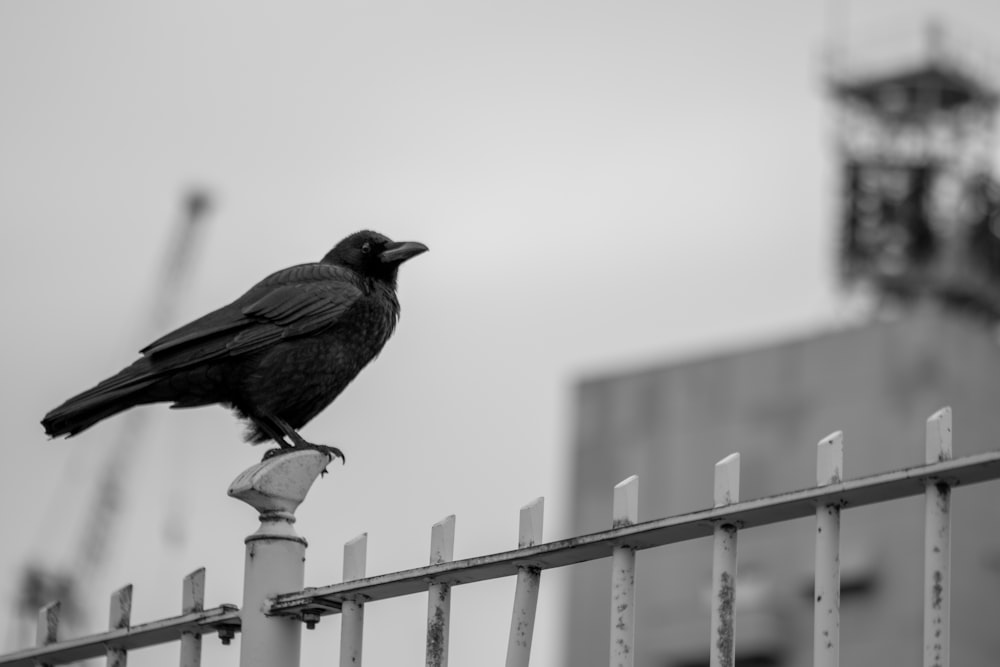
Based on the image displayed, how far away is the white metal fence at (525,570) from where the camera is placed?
360 cm

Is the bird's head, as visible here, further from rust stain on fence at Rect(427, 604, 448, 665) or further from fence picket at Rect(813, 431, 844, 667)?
fence picket at Rect(813, 431, 844, 667)

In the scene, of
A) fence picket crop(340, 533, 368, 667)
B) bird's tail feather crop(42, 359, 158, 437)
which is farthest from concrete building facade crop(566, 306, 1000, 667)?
fence picket crop(340, 533, 368, 667)

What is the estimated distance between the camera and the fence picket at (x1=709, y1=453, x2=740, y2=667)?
149 inches

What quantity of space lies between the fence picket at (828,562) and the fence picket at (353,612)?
1204 millimetres

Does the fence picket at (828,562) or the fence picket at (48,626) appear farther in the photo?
the fence picket at (48,626)

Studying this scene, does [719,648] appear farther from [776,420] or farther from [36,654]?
[776,420]

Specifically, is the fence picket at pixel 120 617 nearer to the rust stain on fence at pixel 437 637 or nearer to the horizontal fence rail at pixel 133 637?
the horizontal fence rail at pixel 133 637

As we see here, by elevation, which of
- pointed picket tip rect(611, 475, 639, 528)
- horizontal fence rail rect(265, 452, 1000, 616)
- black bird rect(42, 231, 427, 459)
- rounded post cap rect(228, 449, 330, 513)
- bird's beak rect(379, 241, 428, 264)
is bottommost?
horizontal fence rail rect(265, 452, 1000, 616)

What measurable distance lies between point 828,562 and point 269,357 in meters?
3.24

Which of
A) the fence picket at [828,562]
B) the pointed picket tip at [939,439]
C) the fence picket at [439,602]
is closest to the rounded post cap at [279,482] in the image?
the fence picket at [439,602]

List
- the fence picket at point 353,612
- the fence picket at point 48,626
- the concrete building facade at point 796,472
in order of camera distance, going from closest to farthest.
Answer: the fence picket at point 353,612 → the fence picket at point 48,626 → the concrete building facade at point 796,472

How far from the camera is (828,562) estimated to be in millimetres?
3713

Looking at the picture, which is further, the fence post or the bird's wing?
the bird's wing

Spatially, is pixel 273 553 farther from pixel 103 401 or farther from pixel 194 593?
pixel 103 401
